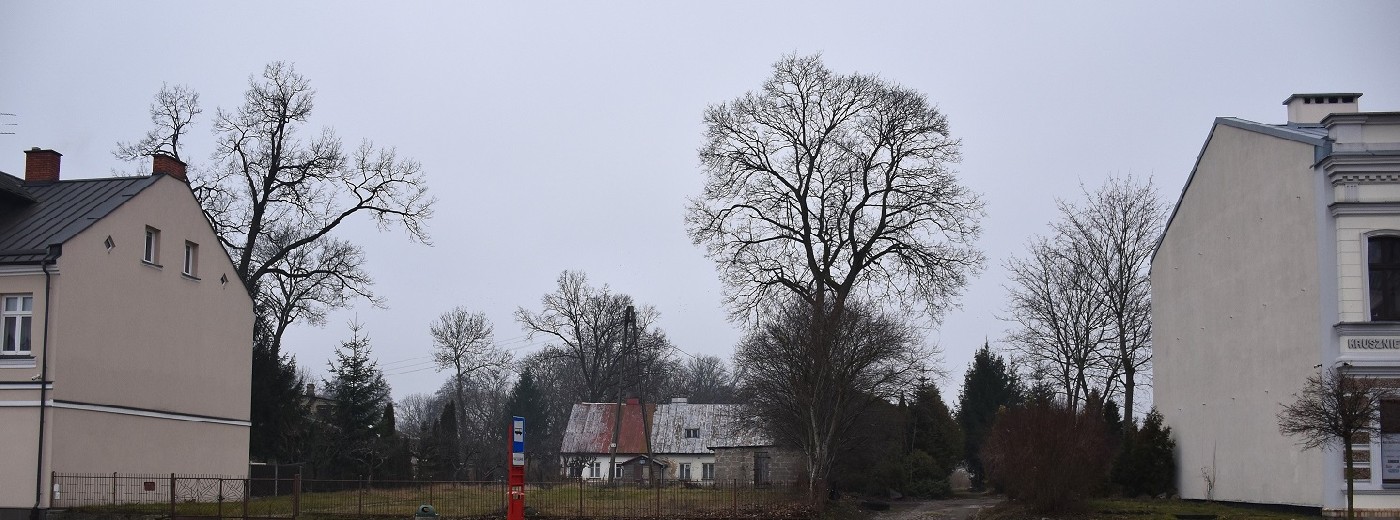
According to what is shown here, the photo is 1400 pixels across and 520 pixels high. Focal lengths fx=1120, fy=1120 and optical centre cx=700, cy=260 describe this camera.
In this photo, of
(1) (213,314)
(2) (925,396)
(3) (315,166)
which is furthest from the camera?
(2) (925,396)

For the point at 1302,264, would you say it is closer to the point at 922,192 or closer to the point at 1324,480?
the point at 1324,480

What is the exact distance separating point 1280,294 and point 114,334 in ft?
88.3

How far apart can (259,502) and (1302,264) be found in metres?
25.3

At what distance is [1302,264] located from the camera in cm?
2356

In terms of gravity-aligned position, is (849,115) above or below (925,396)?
above

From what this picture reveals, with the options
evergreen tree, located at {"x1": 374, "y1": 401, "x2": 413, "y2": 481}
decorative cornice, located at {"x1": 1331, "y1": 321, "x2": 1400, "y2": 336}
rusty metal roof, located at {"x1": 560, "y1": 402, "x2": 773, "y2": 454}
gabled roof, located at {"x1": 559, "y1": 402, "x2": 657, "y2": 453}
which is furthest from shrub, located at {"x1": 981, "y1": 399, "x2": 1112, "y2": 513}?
gabled roof, located at {"x1": 559, "y1": 402, "x2": 657, "y2": 453}

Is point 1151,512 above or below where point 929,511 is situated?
above

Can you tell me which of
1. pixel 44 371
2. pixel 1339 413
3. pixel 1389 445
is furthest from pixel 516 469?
pixel 1389 445

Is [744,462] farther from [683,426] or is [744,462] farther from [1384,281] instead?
[1384,281]

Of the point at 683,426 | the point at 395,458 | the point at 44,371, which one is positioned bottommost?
the point at 395,458

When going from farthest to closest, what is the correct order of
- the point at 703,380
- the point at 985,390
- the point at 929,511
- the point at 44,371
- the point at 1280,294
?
the point at 703,380
the point at 985,390
the point at 929,511
the point at 1280,294
the point at 44,371

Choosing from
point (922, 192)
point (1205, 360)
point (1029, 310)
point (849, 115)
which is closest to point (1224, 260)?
point (1205, 360)

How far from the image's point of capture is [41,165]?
30875 millimetres

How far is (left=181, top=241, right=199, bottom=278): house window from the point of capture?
1204 inches
